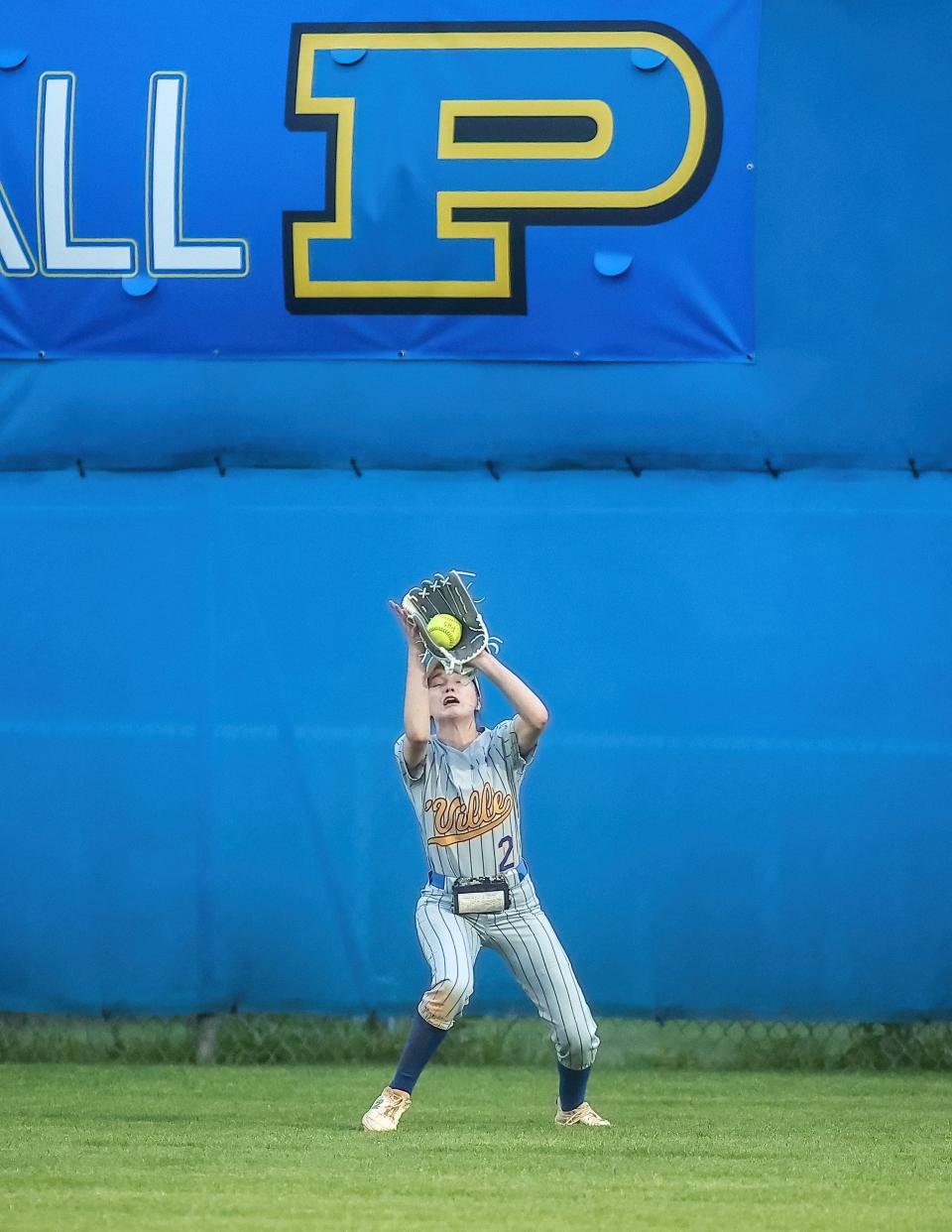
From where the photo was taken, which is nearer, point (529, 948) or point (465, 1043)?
point (529, 948)

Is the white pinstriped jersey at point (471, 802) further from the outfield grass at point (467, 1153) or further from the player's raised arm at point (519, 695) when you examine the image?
the outfield grass at point (467, 1153)

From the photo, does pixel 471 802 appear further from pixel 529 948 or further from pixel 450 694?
pixel 529 948

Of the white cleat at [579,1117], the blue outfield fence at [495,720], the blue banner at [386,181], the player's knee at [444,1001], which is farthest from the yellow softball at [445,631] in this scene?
the blue banner at [386,181]

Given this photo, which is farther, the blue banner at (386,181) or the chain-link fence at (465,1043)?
the chain-link fence at (465,1043)

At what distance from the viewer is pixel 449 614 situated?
4.68m

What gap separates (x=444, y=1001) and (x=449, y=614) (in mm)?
959

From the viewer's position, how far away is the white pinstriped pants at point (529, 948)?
4.67m

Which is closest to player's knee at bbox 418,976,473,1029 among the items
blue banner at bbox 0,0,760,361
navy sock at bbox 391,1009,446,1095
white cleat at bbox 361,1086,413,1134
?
navy sock at bbox 391,1009,446,1095

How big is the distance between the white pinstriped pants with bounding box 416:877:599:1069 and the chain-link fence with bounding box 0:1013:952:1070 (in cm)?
163

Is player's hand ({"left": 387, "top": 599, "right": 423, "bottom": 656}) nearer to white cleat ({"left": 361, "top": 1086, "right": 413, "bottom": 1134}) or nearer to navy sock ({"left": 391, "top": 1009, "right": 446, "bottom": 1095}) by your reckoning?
navy sock ({"left": 391, "top": 1009, "right": 446, "bottom": 1095})

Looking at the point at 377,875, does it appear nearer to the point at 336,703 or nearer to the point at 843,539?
the point at 336,703

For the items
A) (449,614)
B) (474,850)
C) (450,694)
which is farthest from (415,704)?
(474,850)

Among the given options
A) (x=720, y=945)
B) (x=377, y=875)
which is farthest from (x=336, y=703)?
(x=720, y=945)

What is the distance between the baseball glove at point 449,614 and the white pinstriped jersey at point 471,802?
241 millimetres
